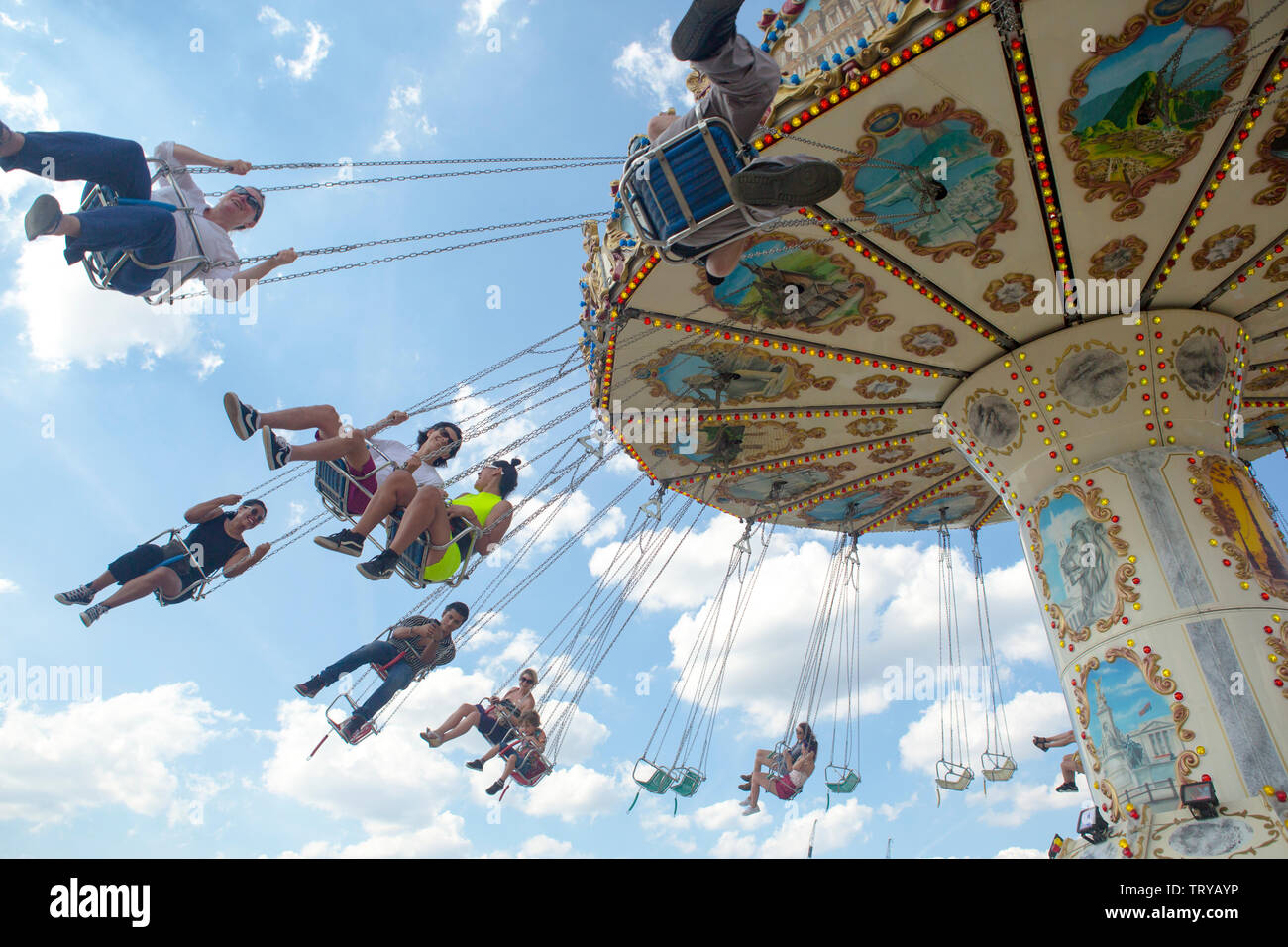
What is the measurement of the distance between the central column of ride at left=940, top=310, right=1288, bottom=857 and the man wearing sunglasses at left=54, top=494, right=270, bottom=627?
20.7 ft

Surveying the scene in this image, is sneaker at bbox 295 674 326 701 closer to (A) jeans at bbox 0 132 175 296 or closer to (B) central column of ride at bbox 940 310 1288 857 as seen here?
(A) jeans at bbox 0 132 175 296

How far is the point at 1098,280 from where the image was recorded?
24.0ft

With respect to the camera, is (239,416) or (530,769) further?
(530,769)

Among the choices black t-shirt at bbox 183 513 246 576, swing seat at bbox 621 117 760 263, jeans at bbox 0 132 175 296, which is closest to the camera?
swing seat at bbox 621 117 760 263

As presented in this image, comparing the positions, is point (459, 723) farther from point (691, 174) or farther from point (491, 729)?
point (691, 174)

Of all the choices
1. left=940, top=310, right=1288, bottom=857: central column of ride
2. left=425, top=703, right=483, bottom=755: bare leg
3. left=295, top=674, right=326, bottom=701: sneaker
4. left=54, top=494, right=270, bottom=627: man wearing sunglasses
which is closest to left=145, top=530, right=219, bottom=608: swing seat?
left=54, top=494, right=270, bottom=627: man wearing sunglasses

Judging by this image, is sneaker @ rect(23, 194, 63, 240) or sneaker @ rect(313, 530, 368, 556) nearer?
sneaker @ rect(23, 194, 63, 240)

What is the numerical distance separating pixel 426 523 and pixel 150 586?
1.88m

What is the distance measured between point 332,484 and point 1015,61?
5364mm

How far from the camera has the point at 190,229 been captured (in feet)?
17.4

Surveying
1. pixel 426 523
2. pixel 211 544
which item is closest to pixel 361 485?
pixel 426 523

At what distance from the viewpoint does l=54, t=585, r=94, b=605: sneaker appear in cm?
581

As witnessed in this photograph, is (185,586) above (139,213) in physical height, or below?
below

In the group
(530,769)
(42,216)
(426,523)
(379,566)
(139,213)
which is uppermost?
(139,213)
